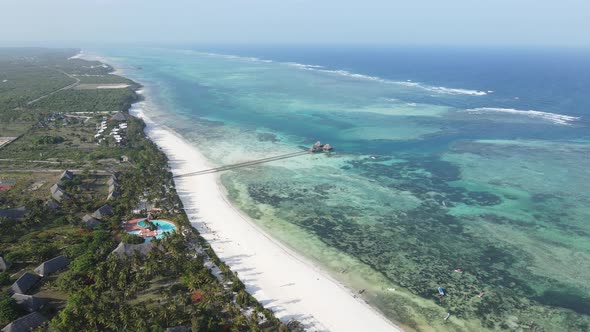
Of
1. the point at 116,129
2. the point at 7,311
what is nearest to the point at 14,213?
the point at 7,311

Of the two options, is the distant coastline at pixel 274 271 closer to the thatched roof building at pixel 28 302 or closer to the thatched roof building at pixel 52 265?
the thatched roof building at pixel 52 265

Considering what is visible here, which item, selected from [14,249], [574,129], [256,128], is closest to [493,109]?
[574,129]

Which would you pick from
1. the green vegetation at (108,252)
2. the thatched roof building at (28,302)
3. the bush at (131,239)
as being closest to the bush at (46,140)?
the green vegetation at (108,252)

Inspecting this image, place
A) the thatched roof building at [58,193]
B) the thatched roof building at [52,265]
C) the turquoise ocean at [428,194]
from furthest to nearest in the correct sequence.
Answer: the thatched roof building at [58,193] < the turquoise ocean at [428,194] < the thatched roof building at [52,265]

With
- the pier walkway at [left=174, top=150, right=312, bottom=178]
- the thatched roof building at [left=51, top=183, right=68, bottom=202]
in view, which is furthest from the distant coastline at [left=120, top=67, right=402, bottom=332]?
the thatched roof building at [left=51, top=183, right=68, bottom=202]

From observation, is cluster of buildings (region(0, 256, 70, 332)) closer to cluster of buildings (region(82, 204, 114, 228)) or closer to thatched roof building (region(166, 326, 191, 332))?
cluster of buildings (region(82, 204, 114, 228))

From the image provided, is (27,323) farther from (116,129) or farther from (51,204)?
(116,129)
